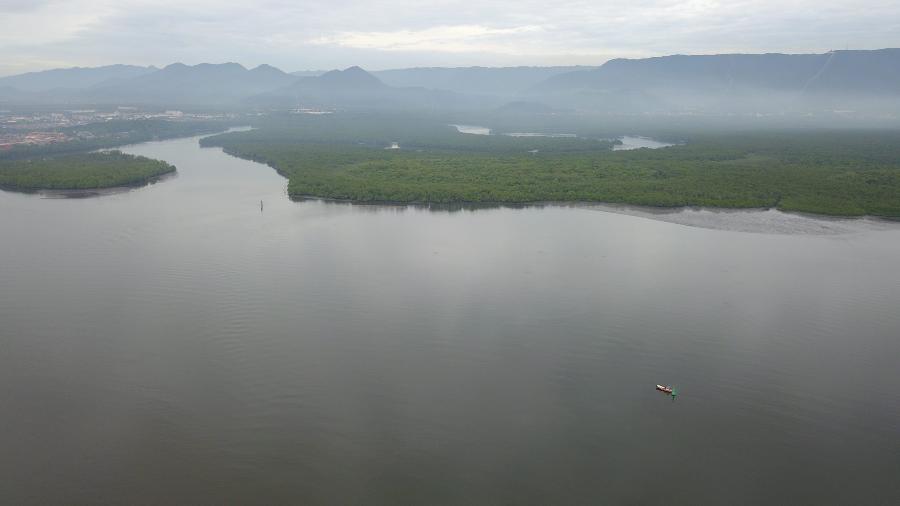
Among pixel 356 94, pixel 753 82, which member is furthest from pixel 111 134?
pixel 753 82

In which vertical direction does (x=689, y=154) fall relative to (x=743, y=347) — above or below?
above

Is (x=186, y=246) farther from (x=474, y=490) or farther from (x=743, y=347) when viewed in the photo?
(x=743, y=347)

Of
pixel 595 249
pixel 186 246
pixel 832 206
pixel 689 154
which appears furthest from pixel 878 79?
pixel 186 246

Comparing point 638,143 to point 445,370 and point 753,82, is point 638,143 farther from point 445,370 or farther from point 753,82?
point 753,82

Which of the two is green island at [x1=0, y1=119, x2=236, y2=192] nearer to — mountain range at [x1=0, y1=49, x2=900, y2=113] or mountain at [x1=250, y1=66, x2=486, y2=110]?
mountain range at [x1=0, y1=49, x2=900, y2=113]

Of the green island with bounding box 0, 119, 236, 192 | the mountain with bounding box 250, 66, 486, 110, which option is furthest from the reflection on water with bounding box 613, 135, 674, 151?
the mountain with bounding box 250, 66, 486, 110

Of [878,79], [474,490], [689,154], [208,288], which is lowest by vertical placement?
→ [474,490]

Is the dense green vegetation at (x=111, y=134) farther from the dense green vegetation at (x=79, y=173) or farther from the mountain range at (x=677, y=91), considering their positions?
the mountain range at (x=677, y=91)

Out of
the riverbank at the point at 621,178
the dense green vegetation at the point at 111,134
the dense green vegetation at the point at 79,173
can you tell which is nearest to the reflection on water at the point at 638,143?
the riverbank at the point at 621,178
